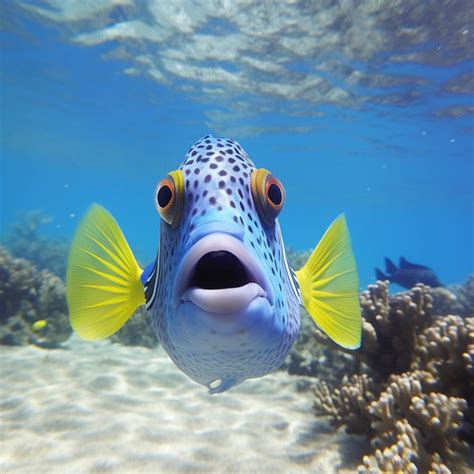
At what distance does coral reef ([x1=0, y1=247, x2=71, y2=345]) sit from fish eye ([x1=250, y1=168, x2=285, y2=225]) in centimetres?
734

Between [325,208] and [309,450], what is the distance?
66101 mm

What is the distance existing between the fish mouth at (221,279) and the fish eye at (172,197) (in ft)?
0.92

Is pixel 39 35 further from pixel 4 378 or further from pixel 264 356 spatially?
pixel 264 356

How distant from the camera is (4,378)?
5559 millimetres

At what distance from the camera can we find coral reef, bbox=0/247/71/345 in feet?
25.0

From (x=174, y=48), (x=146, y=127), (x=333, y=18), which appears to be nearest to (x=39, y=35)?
(x=174, y=48)

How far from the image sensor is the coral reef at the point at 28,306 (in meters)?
7.62

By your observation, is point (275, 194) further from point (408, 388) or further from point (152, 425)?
point (152, 425)

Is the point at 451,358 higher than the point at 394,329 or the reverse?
the reverse

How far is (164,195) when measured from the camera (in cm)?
163

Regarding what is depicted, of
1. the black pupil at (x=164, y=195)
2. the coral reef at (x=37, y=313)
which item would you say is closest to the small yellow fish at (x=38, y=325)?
the coral reef at (x=37, y=313)

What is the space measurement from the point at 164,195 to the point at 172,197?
5 centimetres

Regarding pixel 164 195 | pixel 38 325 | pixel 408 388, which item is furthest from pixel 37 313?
pixel 164 195

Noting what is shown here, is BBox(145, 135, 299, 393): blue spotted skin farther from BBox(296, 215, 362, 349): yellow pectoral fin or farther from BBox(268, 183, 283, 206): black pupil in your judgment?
BBox(296, 215, 362, 349): yellow pectoral fin
